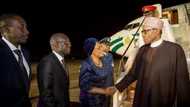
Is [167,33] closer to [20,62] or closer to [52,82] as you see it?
[52,82]

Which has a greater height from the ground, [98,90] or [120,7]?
[98,90]

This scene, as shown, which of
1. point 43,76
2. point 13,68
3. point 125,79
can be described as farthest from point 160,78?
point 13,68

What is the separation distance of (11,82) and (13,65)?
17cm

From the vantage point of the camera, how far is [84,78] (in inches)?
231

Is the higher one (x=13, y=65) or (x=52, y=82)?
(x=13, y=65)

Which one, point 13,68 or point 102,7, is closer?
point 13,68

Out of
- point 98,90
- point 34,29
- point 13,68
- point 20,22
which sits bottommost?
point 34,29

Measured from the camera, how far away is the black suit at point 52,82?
5.61 meters

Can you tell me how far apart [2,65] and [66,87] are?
1.72 meters

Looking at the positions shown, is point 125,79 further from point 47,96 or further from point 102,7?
point 102,7

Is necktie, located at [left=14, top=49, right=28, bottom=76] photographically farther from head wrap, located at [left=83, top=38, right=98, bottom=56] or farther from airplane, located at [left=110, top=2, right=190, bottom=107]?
airplane, located at [left=110, top=2, right=190, bottom=107]

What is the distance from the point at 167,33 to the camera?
6289 millimetres

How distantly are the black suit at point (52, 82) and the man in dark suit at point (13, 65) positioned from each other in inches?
36.7

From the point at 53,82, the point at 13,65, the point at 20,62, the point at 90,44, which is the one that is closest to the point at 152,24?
the point at 90,44
